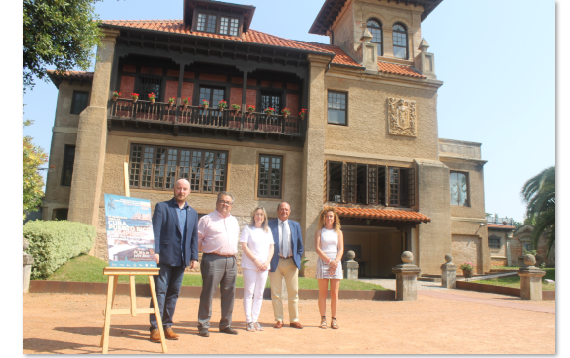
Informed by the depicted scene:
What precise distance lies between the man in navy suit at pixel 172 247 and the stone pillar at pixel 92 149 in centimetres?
1125

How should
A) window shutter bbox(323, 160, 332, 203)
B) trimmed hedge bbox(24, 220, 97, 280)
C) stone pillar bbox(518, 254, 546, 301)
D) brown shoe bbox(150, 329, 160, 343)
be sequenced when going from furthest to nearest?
window shutter bbox(323, 160, 332, 203), stone pillar bbox(518, 254, 546, 301), trimmed hedge bbox(24, 220, 97, 280), brown shoe bbox(150, 329, 160, 343)

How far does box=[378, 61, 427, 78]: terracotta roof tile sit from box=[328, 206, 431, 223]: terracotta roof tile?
6.92 meters

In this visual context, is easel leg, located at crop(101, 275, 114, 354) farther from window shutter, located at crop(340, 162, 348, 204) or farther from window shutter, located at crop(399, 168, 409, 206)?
window shutter, located at crop(399, 168, 409, 206)

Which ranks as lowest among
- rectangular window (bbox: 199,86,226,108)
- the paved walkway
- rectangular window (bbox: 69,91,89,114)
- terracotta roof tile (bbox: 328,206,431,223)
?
the paved walkway

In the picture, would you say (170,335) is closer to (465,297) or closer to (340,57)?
(465,297)

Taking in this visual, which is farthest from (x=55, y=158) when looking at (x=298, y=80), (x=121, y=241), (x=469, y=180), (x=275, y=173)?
(x=469, y=180)

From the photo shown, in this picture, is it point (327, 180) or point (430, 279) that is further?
point (327, 180)

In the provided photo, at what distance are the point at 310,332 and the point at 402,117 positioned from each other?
15.5 metres

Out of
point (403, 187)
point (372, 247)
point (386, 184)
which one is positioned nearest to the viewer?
point (386, 184)

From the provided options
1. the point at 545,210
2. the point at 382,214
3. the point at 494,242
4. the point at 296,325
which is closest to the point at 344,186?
the point at 382,214

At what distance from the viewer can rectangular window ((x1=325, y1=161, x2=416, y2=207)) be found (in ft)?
59.7

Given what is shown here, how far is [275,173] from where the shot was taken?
57.8 feet

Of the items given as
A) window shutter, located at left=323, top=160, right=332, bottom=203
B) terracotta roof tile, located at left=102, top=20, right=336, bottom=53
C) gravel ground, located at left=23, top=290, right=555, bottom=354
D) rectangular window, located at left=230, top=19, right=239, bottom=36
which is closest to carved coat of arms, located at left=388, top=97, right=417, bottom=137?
window shutter, located at left=323, top=160, right=332, bottom=203

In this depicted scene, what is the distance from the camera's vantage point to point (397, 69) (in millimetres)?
20266
